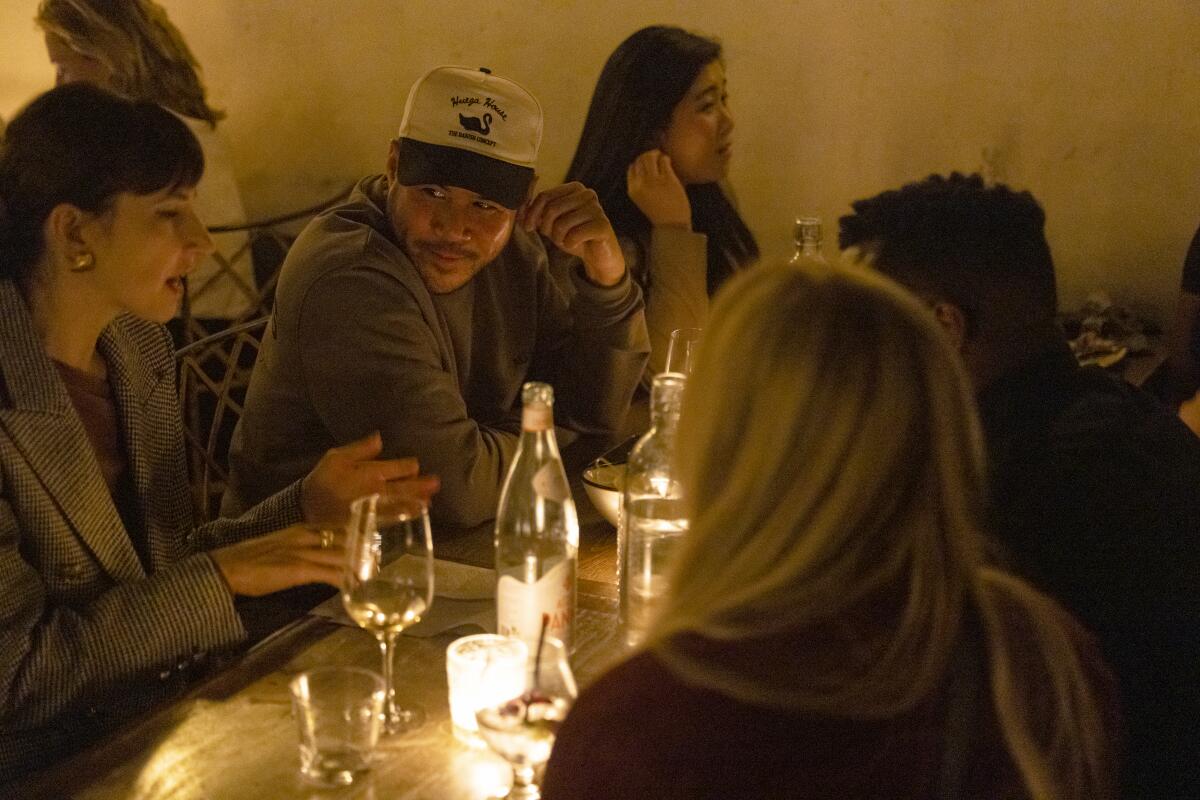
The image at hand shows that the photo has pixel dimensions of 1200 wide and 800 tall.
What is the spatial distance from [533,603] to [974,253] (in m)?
0.66

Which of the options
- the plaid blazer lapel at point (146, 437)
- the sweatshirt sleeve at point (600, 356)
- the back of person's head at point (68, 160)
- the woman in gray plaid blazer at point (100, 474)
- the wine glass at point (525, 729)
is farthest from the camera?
the sweatshirt sleeve at point (600, 356)

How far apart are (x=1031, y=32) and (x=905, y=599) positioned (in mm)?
2721

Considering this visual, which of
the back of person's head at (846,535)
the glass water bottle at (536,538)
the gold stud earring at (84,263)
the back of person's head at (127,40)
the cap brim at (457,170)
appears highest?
the back of person's head at (127,40)

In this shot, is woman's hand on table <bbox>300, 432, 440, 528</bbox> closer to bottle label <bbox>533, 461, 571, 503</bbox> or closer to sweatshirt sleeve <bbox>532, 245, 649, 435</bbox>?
bottle label <bbox>533, 461, 571, 503</bbox>

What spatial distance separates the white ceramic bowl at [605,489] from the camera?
58.7 inches

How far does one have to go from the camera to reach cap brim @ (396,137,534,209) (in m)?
1.75

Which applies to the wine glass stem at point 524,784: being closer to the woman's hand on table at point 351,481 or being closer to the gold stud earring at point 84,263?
the woman's hand on table at point 351,481

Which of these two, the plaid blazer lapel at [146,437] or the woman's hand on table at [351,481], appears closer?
the woman's hand on table at [351,481]

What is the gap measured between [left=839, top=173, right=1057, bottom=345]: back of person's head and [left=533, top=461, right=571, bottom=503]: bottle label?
1.52 feet

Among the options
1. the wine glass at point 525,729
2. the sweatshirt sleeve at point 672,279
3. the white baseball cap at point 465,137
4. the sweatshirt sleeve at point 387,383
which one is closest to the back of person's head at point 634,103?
the sweatshirt sleeve at point 672,279

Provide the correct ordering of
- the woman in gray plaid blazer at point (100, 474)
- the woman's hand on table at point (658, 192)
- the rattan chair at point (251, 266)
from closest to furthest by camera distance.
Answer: the woman in gray plaid blazer at point (100, 474)
the woman's hand on table at point (658, 192)
the rattan chair at point (251, 266)

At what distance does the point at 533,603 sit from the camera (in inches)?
41.6

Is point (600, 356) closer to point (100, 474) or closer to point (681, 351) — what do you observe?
point (681, 351)

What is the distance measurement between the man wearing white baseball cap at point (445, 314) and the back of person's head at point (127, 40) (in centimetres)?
142
